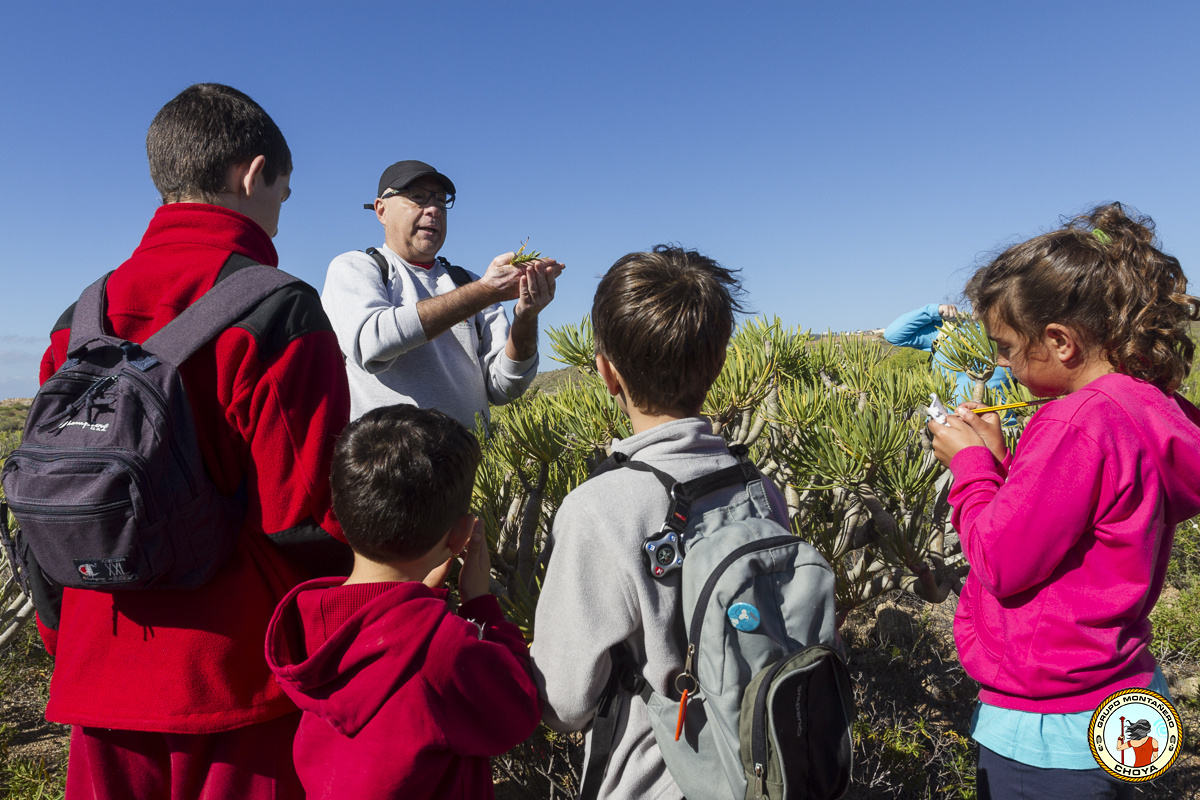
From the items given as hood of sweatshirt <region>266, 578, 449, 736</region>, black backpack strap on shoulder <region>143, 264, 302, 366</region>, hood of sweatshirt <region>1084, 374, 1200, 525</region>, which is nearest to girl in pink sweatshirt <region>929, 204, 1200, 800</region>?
hood of sweatshirt <region>1084, 374, 1200, 525</region>

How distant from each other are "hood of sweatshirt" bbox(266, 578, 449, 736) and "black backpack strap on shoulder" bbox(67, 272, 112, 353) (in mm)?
549

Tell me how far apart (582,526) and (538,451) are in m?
1.01

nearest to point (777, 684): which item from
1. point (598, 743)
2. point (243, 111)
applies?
point (598, 743)

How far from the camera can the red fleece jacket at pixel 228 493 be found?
114 cm

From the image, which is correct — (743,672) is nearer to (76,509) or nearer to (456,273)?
(76,509)

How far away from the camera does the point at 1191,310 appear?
1.30 metres

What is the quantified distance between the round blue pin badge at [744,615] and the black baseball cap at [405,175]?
2.00 meters

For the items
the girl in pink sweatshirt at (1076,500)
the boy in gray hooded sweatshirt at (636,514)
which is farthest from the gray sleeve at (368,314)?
the girl in pink sweatshirt at (1076,500)

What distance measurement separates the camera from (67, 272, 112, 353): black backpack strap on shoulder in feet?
3.78

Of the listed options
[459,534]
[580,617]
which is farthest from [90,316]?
[580,617]

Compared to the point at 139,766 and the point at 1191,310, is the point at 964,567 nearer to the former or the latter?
the point at 1191,310

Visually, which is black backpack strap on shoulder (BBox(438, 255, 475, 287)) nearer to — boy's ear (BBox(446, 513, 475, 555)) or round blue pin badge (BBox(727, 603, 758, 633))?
boy's ear (BBox(446, 513, 475, 555))

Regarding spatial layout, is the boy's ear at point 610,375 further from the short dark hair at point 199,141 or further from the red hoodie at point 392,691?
the short dark hair at point 199,141

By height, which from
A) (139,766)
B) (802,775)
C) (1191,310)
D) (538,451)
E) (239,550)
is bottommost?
(139,766)
